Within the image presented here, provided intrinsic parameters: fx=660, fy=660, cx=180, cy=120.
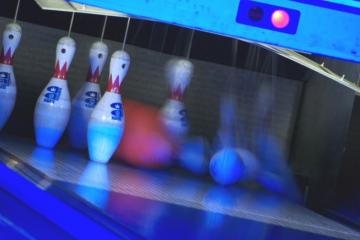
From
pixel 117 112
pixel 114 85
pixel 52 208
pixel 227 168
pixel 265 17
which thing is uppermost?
pixel 265 17

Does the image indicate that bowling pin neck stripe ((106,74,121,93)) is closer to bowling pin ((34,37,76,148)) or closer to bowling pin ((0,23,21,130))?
bowling pin ((34,37,76,148))

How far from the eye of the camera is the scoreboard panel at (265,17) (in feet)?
3.74

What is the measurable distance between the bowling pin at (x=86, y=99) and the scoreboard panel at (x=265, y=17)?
149 centimetres

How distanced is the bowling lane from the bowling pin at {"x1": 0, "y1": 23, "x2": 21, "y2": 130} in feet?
0.42

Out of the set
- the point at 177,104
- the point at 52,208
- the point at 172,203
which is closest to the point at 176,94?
the point at 177,104

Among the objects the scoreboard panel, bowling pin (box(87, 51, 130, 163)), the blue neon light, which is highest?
the blue neon light

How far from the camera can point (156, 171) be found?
245 cm

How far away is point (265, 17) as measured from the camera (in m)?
1.16

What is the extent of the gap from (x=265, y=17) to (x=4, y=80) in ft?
5.25

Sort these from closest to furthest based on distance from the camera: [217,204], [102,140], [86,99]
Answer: [217,204], [102,140], [86,99]

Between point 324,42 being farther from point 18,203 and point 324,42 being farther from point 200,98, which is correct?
point 200,98

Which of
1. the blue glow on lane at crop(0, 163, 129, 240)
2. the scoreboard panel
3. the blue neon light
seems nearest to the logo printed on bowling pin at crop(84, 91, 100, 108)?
the blue glow on lane at crop(0, 163, 129, 240)

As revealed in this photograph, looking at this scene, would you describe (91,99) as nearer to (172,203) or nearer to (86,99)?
(86,99)

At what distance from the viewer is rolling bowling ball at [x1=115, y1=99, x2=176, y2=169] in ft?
8.24
